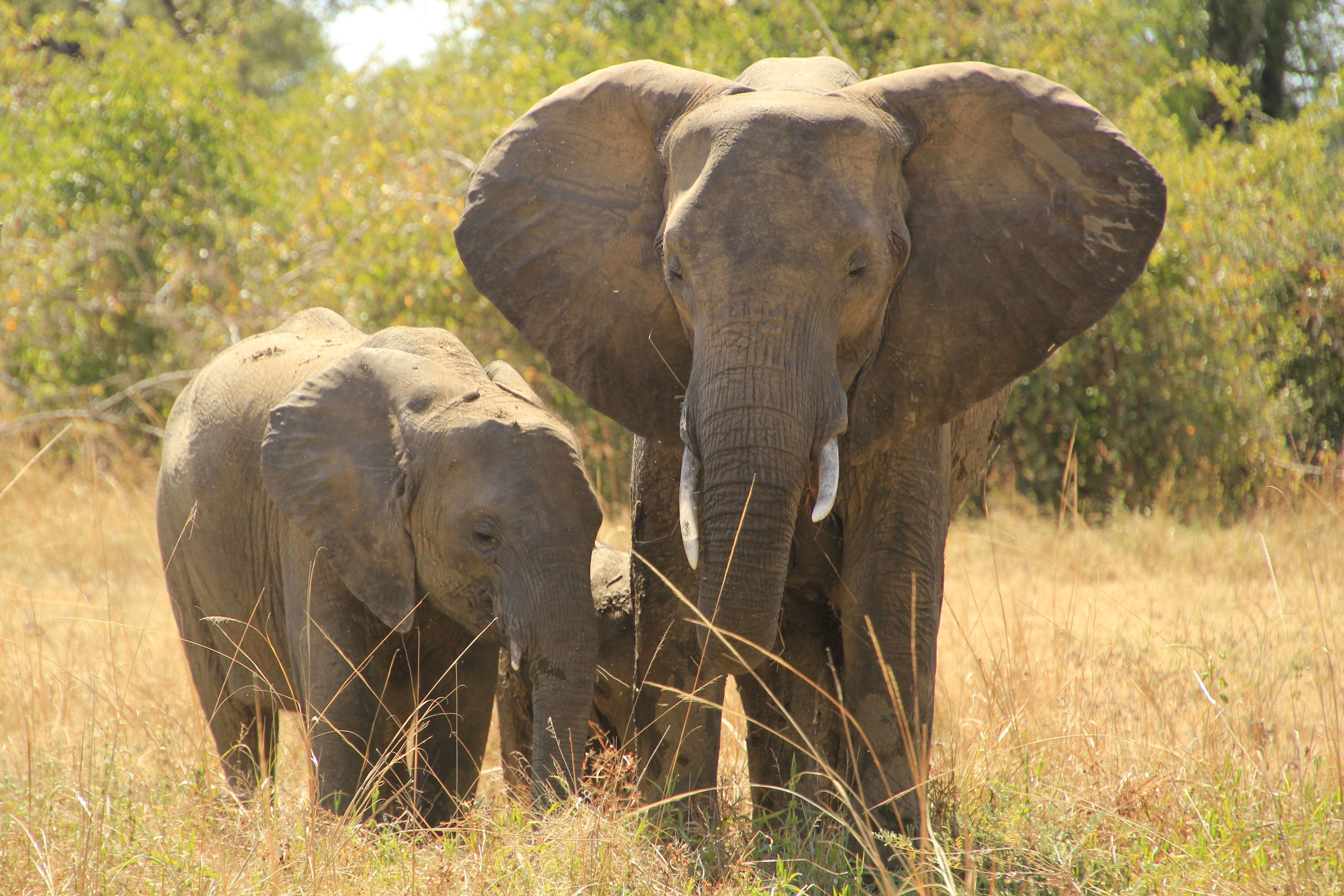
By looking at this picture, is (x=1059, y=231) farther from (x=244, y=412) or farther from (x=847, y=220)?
(x=244, y=412)

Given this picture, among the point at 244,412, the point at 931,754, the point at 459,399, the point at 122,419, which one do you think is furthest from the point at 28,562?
the point at 931,754

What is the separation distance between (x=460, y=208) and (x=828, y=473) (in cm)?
719

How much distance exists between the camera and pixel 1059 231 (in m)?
3.80

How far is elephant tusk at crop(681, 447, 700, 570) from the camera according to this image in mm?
3291

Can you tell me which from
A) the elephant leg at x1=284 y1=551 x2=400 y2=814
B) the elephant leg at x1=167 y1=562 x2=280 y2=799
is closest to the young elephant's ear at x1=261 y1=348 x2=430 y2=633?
the elephant leg at x1=284 y1=551 x2=400 y2=814

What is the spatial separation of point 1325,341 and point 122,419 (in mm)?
9144

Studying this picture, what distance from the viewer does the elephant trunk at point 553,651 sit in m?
3.69

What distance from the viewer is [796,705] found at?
Answer: 15.4 ft

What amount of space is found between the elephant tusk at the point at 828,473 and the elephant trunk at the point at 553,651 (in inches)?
31.1

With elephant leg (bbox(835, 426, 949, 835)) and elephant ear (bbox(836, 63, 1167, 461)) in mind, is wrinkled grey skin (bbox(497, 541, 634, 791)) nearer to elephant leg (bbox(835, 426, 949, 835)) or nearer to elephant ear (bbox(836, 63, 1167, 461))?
elephant leg (bbox(835, 426, 949, 835))

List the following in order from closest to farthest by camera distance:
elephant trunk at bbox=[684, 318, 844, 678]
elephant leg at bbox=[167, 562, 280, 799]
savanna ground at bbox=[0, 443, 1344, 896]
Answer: elephant trunk at bbox=[684, 318, 844, 678] < savanna ground at bbox=[0, 443, 1344, 896] < elephant leg at bbox=[167, 562, 280, 799]

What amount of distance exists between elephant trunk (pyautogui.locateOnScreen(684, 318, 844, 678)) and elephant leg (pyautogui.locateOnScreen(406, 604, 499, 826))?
1084 millimetres

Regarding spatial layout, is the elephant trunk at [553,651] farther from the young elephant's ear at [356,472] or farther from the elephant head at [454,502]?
the young elephant's ear at [356,472]

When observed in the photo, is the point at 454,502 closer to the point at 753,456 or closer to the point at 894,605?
the point at 753,456
